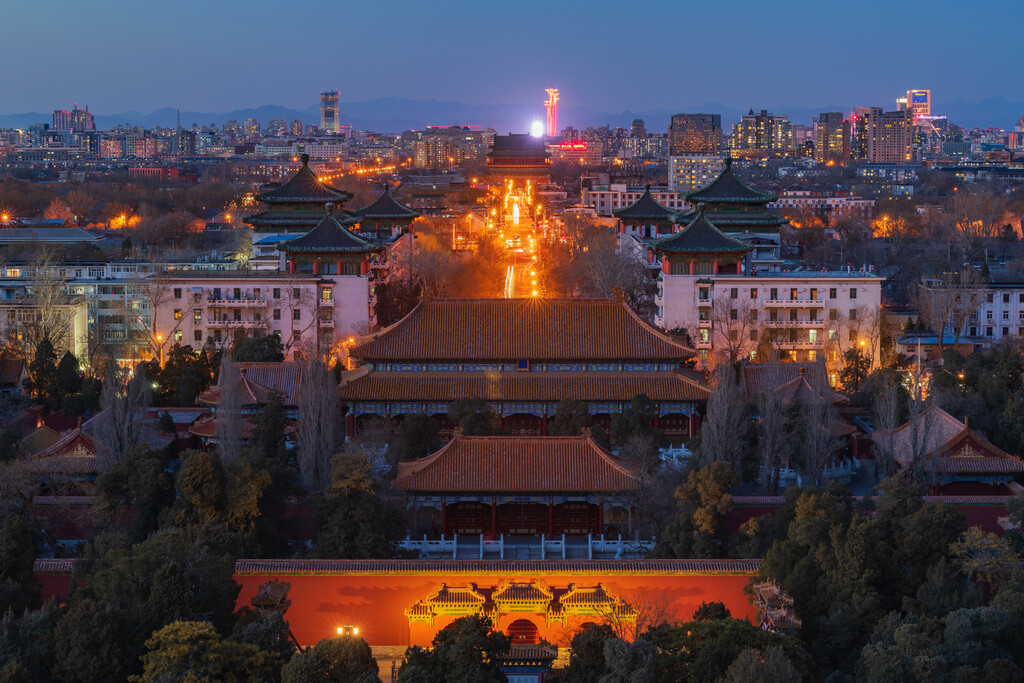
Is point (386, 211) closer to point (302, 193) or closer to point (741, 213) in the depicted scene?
point (302, 193)

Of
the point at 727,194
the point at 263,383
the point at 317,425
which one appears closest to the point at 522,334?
the point at 263,383

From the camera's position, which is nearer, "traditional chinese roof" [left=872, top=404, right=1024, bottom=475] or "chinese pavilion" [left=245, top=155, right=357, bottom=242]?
"traditional chinese roof" [left=872, top=404, right=1024, bottom=475]

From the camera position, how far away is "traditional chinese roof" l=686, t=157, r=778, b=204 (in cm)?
5191

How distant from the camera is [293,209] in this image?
176 ft

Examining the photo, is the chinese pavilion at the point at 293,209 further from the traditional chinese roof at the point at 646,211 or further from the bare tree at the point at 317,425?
the bare tree at the point at 317,425

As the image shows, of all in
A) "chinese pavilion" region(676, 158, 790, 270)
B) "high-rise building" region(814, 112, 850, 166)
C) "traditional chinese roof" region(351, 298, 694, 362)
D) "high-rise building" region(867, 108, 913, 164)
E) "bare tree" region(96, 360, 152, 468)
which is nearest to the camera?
"bare tree" region(96, 360, 152, 468)

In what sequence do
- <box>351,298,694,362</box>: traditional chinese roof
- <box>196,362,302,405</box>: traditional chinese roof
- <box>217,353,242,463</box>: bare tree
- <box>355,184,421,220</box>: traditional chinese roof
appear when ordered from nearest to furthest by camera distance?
<box>217,353,242,463</box>: bare tree
<box>196,362,302,405</box>: traditional chinese roof
<box>351,298,694,362</box>: traditional chinese roof
<box>355,184,421,220</box>: traditional chinese roof

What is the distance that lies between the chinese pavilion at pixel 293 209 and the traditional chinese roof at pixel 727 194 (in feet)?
45.4

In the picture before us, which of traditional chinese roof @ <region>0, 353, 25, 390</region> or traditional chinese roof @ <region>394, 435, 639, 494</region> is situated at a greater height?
traditional chinese roof @ <region>0, 353, 25, 390</region>

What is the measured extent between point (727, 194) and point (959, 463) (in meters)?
24.8

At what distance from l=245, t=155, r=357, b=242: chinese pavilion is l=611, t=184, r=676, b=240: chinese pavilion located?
506 inches

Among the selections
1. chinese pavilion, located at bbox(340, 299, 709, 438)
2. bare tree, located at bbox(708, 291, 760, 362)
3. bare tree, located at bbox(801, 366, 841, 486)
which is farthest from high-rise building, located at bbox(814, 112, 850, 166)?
bare tree, located at bbox(801, 366, 841, 486)

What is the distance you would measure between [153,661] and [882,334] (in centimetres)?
3072

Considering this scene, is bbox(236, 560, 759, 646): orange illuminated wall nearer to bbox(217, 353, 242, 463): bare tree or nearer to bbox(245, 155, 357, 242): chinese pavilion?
bbox(217, 353, 242, 463): bare tree
